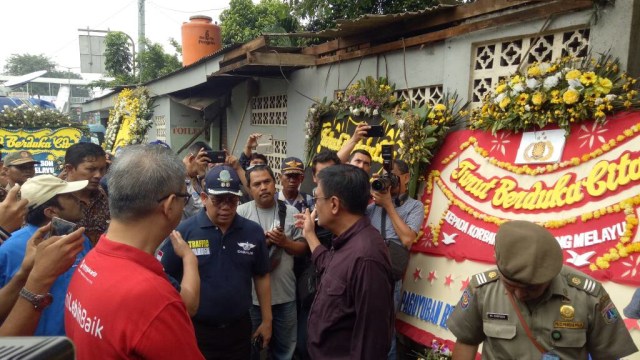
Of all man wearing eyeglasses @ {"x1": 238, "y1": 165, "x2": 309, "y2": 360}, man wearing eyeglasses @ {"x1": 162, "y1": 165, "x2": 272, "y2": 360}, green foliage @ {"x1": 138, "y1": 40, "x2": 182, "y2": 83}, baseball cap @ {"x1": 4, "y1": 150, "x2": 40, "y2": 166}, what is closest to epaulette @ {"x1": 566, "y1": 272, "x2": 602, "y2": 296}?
man wearing eyeglasses @ {"x1": 162, "y1": 165, "x2": 272, "y2": 360}

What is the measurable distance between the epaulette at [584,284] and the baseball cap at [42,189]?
2.44m

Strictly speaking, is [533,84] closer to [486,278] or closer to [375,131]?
[375,131]

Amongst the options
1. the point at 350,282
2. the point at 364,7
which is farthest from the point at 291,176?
the point at 364,7

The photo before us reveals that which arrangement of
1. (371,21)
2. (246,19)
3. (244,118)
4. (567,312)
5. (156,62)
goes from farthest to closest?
1. (156,62)
2. (246,19)
3. (244,118)
4. (371,21)
5. (567,312)

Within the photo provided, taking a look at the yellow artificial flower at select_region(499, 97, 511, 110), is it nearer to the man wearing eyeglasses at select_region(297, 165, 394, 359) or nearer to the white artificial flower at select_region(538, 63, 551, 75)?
the white artificial flower at select_region(538, 63, 551, 75)

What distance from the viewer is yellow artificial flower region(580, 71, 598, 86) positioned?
280cm

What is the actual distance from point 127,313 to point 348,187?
1.29 meters

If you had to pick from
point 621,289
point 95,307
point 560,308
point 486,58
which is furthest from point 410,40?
point 95,307

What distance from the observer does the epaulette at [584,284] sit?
6.04ft

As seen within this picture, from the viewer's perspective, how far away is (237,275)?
282 centimetres

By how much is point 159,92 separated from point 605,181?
9.76m

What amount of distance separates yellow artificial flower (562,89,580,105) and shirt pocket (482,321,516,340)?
67.2 inches

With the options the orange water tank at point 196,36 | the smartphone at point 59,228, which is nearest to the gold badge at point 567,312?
the smartphone at point 59,228

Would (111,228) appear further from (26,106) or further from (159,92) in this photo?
(159,92)
